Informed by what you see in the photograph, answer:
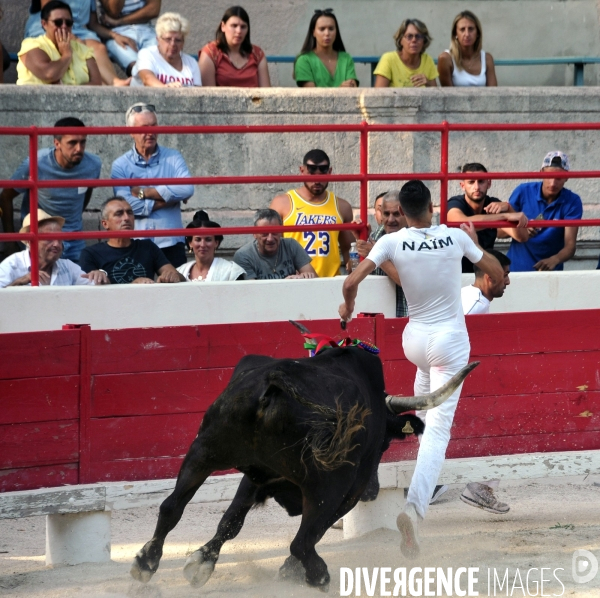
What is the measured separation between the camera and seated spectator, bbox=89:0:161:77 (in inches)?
321

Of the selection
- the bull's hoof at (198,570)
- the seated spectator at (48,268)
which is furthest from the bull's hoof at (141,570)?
the seated spectator at (48,268)

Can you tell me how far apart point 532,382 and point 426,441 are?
1.32 meters

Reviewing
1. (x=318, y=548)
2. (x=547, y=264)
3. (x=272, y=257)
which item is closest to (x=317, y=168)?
(x=272, y=257)

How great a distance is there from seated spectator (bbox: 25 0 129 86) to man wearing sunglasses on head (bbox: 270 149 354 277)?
2.05 metres

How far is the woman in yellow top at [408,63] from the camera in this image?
8000 mm

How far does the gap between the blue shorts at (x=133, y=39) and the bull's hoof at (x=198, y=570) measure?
503 cm

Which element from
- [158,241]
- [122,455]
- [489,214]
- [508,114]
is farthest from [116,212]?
[508,114]

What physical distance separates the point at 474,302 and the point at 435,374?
3.60 ft

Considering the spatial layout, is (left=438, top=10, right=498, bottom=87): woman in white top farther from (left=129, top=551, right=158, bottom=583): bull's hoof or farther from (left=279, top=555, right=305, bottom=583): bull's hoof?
(left=129, top=551, right=158, bottom=583): bull's hoof

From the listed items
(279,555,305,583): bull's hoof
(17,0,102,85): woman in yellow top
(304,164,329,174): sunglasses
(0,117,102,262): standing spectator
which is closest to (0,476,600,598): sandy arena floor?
(279,555,305,583): bull's hoof

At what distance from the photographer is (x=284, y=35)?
10.1 m

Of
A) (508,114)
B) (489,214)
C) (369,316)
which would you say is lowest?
(369,316)

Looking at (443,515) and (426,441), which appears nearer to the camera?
(426,441)

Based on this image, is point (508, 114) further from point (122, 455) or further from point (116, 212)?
point (122, 455)
